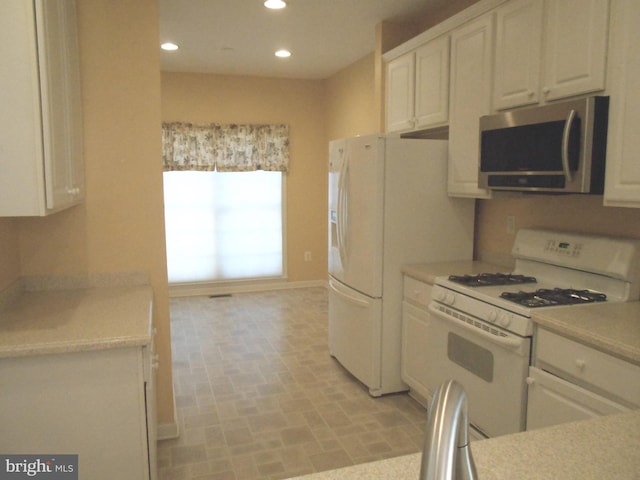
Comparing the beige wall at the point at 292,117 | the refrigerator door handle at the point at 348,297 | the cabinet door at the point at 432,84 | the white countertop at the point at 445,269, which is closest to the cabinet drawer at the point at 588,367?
the white countertop at the point at 445,269

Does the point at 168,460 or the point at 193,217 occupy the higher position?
the point at 193,217

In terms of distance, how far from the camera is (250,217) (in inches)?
253

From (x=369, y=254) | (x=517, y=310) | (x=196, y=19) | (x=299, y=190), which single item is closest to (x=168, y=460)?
(x=369, y=254)

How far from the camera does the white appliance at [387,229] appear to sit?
321cm

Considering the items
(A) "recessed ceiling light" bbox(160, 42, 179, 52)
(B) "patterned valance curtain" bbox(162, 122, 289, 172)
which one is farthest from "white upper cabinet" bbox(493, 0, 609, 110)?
(B) "patterned valance curtain" bbox(162, 122, 289, 172)

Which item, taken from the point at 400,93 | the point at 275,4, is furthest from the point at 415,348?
the point at 275,4

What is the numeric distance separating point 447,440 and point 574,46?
2.24m

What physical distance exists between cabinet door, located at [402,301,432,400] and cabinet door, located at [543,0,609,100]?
1.48 m

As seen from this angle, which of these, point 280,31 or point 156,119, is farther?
point 280,31

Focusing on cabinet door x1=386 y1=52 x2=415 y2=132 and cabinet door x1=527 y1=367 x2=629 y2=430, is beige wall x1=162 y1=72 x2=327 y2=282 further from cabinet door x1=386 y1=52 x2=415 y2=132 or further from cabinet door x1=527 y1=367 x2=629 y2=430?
cabinet door x1=527 y1=367 x2=629 y2=430

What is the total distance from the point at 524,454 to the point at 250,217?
18.6 feet

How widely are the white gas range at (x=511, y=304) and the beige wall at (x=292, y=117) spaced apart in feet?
12.7

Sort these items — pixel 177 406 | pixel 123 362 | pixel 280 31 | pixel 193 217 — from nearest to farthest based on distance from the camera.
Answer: pixel 123 362
pixel 177 406
pixel 280 31
pixel 193 217

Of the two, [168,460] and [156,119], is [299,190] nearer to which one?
[156,119]
